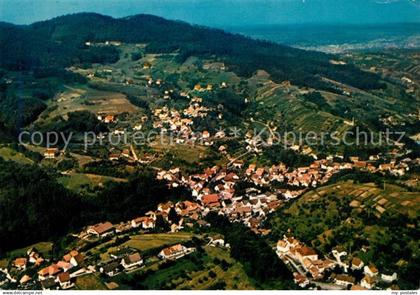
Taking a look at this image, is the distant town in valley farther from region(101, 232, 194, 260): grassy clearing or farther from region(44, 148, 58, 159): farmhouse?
region(44, 148, 58, 159): farmhouse

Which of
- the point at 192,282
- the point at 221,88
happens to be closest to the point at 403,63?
the point at 221,88

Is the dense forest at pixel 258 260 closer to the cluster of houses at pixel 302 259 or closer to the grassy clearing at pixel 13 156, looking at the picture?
the cluster of houses at pixel 302 259

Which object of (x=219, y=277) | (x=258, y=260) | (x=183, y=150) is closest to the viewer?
(x=219, y=277)

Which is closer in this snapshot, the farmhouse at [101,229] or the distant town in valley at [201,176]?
the distant town in valley at [201,176]

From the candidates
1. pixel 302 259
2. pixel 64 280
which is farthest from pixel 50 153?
pixel 302 259

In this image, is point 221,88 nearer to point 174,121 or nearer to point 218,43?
point 174,121

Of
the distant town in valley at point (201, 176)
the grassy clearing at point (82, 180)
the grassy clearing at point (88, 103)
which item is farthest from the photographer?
the grassy clearing at point (88, 103)

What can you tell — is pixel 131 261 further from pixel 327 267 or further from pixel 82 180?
pixel 82 180

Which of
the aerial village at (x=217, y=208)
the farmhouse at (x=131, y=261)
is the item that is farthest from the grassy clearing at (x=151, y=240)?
the farmhouse at (x=131, y=261)

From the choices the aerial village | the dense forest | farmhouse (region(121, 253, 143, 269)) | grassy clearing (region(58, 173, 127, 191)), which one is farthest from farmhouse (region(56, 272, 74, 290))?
grassy clearing (region(58, 173, 127, 191))
